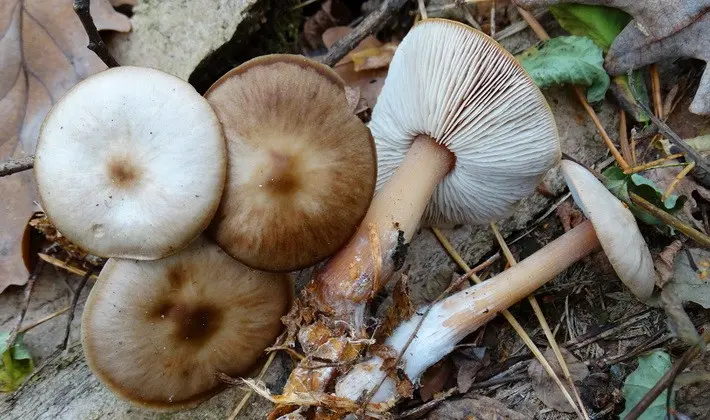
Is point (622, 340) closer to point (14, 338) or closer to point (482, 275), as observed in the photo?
point (482, 275)

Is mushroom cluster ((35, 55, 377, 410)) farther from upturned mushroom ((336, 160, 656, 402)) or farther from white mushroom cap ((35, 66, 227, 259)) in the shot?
upturned mushroom ((336, 160, 656, 402))

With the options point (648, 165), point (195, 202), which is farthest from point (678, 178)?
point (195, 202)

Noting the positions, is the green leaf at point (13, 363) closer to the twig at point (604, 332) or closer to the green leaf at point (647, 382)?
the twig at point (604, 332)

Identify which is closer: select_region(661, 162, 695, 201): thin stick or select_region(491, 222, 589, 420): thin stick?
select_region(491, 222, 589, 420): thin stick

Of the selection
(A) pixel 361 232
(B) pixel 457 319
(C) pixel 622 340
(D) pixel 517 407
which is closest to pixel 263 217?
(A) pixel 361 232

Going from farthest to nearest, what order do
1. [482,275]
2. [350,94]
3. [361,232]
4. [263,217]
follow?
[350,94]
[482,275]
[361,232]
[263,217]

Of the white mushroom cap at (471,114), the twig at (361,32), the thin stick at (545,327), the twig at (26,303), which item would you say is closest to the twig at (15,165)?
the twig at (26,303)

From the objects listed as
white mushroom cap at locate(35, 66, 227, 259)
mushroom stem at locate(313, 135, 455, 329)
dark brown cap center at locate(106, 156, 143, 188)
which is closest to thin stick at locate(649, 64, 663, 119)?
mushroom stem at locate(313, 135, 455, 329)
